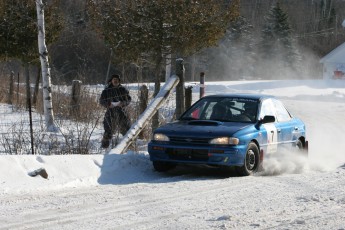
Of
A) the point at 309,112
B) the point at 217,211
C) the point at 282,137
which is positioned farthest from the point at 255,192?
the point at 309,112

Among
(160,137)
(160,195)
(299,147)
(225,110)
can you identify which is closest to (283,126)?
(299,147)

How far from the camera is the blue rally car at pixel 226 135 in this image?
9781mm

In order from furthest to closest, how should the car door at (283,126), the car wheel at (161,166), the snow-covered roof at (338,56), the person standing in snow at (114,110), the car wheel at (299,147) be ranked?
the snow-covered roof at (338,56), the car wheel at (299,147), the person standing in snow at (114,110), the car door at (283,126), the car wheel at (161,166)

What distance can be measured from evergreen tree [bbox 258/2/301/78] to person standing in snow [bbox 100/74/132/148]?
64.3 meters

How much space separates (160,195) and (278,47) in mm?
72079

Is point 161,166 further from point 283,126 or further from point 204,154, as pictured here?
point 283,126

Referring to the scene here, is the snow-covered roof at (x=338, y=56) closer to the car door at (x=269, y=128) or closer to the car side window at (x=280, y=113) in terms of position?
the car side window at (x=280, y=113)

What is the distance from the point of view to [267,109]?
11.3m

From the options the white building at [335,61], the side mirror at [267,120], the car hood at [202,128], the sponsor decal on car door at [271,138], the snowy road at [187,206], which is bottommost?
the snowy road at [187,206]

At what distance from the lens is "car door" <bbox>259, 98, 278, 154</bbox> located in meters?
10.7

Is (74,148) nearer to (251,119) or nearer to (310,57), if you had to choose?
(251,119)

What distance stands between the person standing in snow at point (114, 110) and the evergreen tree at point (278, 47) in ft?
211

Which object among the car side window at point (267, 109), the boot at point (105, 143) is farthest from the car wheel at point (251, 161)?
→ the boot at point (105, 143)

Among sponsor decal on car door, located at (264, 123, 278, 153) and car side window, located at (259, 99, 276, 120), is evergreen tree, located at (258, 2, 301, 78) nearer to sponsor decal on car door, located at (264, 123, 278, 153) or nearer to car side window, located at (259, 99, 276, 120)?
car side window, located at (259, 99, 276, 120)
